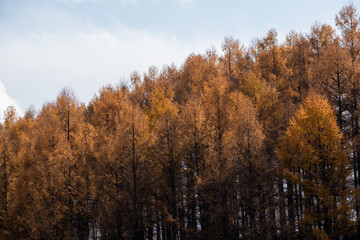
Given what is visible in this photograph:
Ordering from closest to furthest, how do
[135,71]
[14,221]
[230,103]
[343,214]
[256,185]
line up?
[343,214] < [256,185] < [14,221] < [230,103] < [135,71]

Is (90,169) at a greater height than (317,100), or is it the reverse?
(317,100)

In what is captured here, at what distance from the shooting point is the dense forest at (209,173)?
18.2 metres

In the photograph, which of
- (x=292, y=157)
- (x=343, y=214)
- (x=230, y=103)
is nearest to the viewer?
(x=343, y=214)

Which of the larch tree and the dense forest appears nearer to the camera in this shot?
the larch tree

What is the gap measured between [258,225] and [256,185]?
93.4 inches

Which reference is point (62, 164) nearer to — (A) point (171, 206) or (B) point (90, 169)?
(B) point (90, 169)

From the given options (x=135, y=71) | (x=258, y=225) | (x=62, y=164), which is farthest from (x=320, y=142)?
(x=135, y=71)

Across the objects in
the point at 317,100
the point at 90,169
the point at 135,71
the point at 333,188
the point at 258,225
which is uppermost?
the point at 135,71

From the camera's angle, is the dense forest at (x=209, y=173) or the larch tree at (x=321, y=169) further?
the dense forest at (x=209, y=173)

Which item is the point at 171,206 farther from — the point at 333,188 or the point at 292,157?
the point at 333,188

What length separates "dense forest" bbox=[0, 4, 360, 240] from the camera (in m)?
18.2

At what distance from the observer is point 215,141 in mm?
20062

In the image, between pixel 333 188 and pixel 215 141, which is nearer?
pixel 333 188

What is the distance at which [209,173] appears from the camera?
61.7 ft
